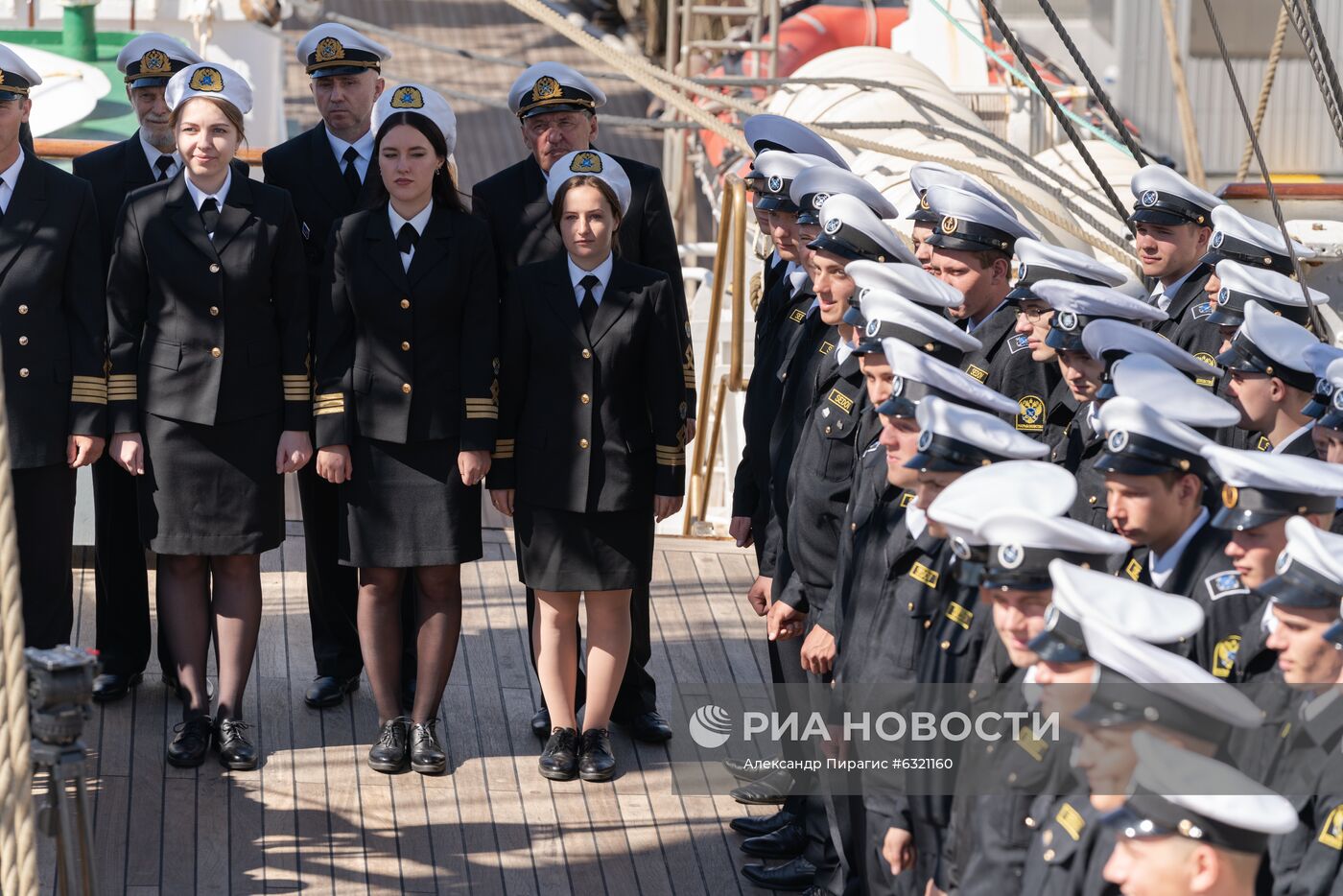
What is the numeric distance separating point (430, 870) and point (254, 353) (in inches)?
52.8

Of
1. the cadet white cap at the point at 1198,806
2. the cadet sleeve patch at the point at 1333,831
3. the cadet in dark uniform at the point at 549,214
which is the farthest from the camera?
the cadet in dark uniform at the point at 549,214

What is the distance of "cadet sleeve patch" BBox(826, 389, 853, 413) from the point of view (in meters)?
4.13

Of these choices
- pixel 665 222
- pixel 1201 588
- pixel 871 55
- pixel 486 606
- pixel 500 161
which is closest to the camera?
pixel 1201 588

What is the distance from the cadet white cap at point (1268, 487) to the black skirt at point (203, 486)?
249cm

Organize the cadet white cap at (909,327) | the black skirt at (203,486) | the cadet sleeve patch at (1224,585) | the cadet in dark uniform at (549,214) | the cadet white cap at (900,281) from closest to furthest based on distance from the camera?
the cadet sleeve patch at (1224,585)
the cadet white cap at (909,327)
the cadet white cap at (900,281)
the black skirt at (203,486)
the cadet in dark uniform at (549,214)

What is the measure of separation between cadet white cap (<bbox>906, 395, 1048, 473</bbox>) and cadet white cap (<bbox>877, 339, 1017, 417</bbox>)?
121 mm

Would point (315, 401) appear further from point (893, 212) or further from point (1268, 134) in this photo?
point (1268, 134)

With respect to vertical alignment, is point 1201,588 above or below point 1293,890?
above

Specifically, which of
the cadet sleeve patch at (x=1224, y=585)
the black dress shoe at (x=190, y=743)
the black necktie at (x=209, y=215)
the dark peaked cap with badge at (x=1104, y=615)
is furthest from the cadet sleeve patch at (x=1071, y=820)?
the black necktie at (x=209, y=215)

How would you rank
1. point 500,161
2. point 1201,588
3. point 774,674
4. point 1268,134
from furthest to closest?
1. point 500,161
2. point 1268,134
3. point 774,674
4. point 1201,588

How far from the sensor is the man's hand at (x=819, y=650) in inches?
158

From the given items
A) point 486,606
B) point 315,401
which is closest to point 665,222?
point 315,401

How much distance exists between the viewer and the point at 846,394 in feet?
13.6

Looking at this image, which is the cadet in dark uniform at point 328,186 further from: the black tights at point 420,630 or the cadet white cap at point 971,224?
the cadet white cap at point 971,224
